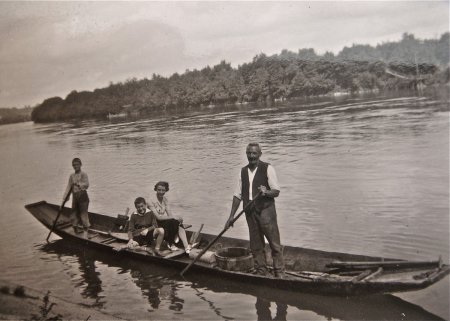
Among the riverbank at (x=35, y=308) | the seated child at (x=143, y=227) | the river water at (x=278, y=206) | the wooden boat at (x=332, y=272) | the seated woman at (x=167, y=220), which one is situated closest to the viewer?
the wooden boat at (x=332, y=272)

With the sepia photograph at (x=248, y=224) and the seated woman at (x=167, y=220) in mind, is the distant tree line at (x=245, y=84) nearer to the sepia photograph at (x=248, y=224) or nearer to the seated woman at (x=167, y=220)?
the sepia photograph at (x=248, y=224)

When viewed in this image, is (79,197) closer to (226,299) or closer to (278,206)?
(226,299)

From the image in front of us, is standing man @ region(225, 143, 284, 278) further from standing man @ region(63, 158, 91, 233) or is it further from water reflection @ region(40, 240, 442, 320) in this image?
standing man @ region(63, 158, 91, 233)

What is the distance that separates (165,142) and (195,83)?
5755cm

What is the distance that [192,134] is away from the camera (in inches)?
1116

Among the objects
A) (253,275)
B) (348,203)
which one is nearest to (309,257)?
(253,275)

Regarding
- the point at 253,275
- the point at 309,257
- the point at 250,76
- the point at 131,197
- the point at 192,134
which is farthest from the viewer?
the point at 250,76

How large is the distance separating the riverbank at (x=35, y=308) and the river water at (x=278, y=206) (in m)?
0.38

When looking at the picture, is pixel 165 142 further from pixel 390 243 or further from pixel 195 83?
pixel 195 83

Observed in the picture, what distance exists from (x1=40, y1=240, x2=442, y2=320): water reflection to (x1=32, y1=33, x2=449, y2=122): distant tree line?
21869mm

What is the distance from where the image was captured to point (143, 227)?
7.53 m

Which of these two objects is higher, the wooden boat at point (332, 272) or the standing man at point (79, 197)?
the standing man at point (79, 197)

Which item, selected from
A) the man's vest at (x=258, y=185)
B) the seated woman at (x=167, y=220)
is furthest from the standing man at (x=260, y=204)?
the seated woman at (x=167, y=220)

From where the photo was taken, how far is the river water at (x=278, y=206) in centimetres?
607
